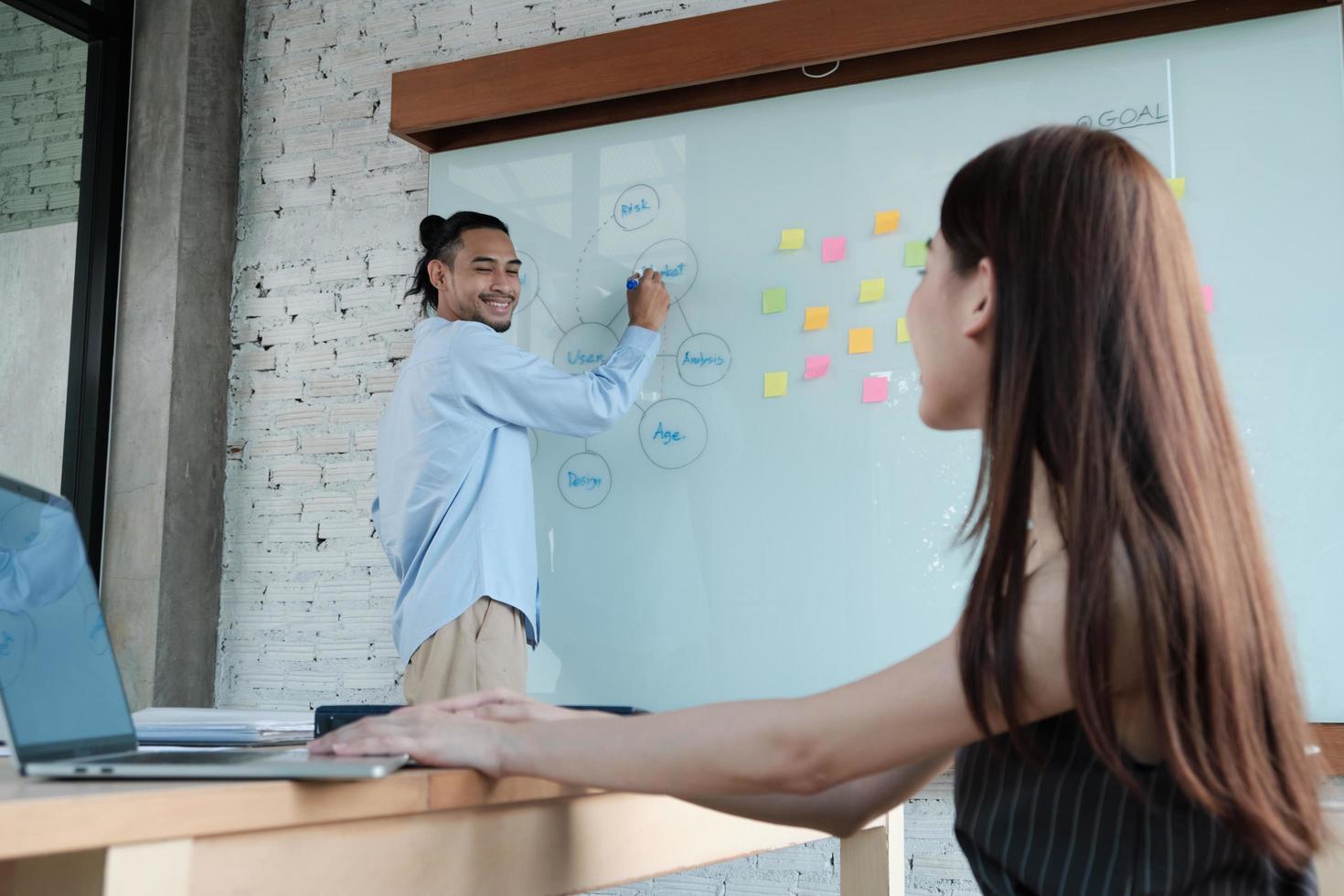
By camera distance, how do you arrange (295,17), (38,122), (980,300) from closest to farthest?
(980,300)
(38,122)
(295,17)

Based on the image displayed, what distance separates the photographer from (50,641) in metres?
0.80

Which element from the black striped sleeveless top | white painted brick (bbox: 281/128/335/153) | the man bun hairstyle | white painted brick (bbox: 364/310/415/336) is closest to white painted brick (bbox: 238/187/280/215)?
white painted brick (bbox: 281/128/335/153)

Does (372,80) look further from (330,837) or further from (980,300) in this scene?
(330,837)

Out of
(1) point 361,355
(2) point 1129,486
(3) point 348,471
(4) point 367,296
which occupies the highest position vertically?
(4) point 367,296

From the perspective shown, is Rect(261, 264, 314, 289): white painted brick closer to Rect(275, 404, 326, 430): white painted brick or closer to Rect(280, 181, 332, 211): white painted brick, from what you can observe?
Rect(280, 181, 332, 211): white painted brick

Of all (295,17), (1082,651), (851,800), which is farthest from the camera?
(295,17)

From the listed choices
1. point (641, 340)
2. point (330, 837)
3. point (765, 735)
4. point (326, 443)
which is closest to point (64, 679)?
point (330, 837)

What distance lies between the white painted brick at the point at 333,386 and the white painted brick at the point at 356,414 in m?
0.03

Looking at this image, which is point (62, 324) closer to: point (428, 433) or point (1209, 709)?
point (428, 433)

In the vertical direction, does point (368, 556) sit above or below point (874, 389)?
below

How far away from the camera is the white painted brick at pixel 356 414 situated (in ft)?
9.95

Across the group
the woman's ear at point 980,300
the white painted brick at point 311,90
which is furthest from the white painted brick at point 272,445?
the woman's ear at point 980,300

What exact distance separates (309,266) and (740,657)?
1525mm

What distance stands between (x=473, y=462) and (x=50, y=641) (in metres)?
1.63
